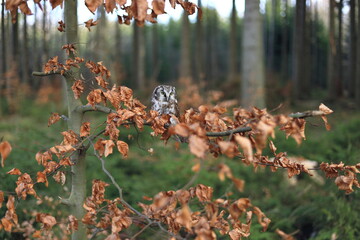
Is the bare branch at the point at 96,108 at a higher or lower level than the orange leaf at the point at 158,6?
lower

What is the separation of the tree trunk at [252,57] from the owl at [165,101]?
6.62m

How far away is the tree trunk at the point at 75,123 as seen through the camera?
2449 mm

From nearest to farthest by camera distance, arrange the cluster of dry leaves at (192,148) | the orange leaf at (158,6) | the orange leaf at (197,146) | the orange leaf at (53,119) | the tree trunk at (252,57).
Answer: the orange leaf at (197,146), the cluster of dry leaves at (192,148), the orange leaf at (158,6), the orange leaf at (53,119), the tree trunk at (252,57)

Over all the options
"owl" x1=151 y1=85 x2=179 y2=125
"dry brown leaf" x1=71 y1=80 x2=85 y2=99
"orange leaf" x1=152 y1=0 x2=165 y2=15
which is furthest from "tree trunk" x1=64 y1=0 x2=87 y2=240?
"orange leaf" x1=152 y1=0 x2=165 y2=15

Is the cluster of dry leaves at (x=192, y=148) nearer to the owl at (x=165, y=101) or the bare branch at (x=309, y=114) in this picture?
the bare branch at (x=309, y=114)

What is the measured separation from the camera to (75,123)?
2.53m

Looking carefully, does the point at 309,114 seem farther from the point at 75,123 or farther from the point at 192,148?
the point at 75,123

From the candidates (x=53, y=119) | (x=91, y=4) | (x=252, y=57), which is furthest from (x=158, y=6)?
(x=252, y=57)

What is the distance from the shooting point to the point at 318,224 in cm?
438

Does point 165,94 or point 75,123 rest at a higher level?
point 165,94

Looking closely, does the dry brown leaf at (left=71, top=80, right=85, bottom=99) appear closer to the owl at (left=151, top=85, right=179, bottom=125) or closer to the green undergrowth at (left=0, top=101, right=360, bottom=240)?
the owl at (left=151, top=85, right=179, bottom=125)

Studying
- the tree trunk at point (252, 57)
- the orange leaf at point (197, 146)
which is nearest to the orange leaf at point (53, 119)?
the orange leaf at point (197, 146)

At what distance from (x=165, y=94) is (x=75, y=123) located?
660 mm

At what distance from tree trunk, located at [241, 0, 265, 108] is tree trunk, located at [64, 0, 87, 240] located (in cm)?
708
